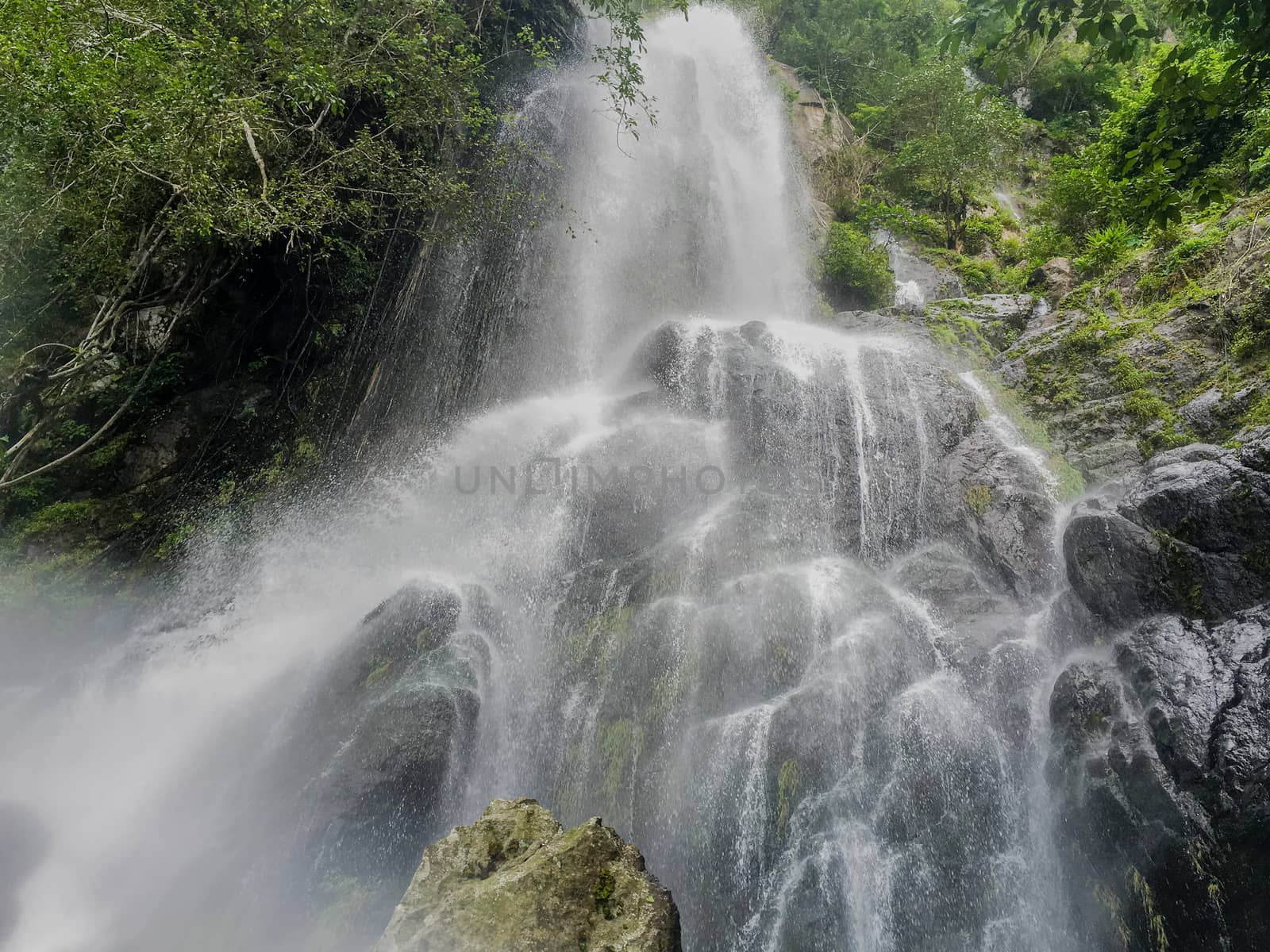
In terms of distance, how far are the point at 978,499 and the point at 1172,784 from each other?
4219mm

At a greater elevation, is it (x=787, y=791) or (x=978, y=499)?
(x=978, y=499)

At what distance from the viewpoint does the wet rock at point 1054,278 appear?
1209 centimetres

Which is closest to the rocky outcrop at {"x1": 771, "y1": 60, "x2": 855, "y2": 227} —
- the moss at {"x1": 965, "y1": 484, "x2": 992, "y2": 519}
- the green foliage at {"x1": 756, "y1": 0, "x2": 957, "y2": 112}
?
the green foliage at {"x1": 756, "y1": 0, "x2": 957, "y2": 112}

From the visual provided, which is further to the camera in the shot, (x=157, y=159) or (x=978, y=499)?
(x=978, y=499)

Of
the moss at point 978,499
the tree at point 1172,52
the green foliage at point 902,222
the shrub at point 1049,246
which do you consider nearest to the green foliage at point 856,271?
the green foliage at point 902,222

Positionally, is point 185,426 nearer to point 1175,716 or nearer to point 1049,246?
point 1175,716

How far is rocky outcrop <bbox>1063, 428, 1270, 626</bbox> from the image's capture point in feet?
19.1

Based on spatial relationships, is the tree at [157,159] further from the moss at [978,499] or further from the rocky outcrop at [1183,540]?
the rocky outcrop at [1183,540]

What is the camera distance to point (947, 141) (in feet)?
52.5

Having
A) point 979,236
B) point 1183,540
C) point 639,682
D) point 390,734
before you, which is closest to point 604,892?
point 639,682

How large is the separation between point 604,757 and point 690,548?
2950 millimetres

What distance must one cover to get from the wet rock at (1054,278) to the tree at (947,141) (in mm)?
4740

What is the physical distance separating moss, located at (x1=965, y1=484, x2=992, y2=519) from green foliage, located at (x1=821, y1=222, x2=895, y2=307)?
7525 millimetres

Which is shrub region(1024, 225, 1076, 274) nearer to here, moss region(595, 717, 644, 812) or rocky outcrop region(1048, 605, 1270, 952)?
rocky outcrop region(1048, 605, 1270, 952)
